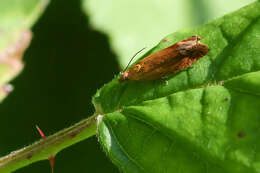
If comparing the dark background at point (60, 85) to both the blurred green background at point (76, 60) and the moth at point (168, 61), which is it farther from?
the moth at point (168, 61)

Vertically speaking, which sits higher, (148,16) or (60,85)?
(148,16)

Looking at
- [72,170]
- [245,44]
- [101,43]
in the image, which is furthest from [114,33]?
[245,44]

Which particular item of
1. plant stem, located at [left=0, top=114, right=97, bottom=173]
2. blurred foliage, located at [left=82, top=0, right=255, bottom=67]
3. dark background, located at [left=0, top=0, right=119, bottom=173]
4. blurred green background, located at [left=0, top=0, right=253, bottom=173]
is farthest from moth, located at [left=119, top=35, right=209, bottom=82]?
dark background, located at [left=0, top=0, right=119, bottom=173]

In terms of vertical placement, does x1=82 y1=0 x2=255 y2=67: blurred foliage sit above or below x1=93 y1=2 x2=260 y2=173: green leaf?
above

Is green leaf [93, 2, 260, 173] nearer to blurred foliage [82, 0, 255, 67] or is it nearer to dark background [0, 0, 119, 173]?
blurred foliage [82, 0, 255, 67]

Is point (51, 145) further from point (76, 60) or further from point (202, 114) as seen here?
point (76, 60)

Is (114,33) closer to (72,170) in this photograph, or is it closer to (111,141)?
(72,170)

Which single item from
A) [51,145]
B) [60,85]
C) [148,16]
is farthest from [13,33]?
[51,145]

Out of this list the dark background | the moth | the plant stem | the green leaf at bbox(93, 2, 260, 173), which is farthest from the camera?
the dark background
